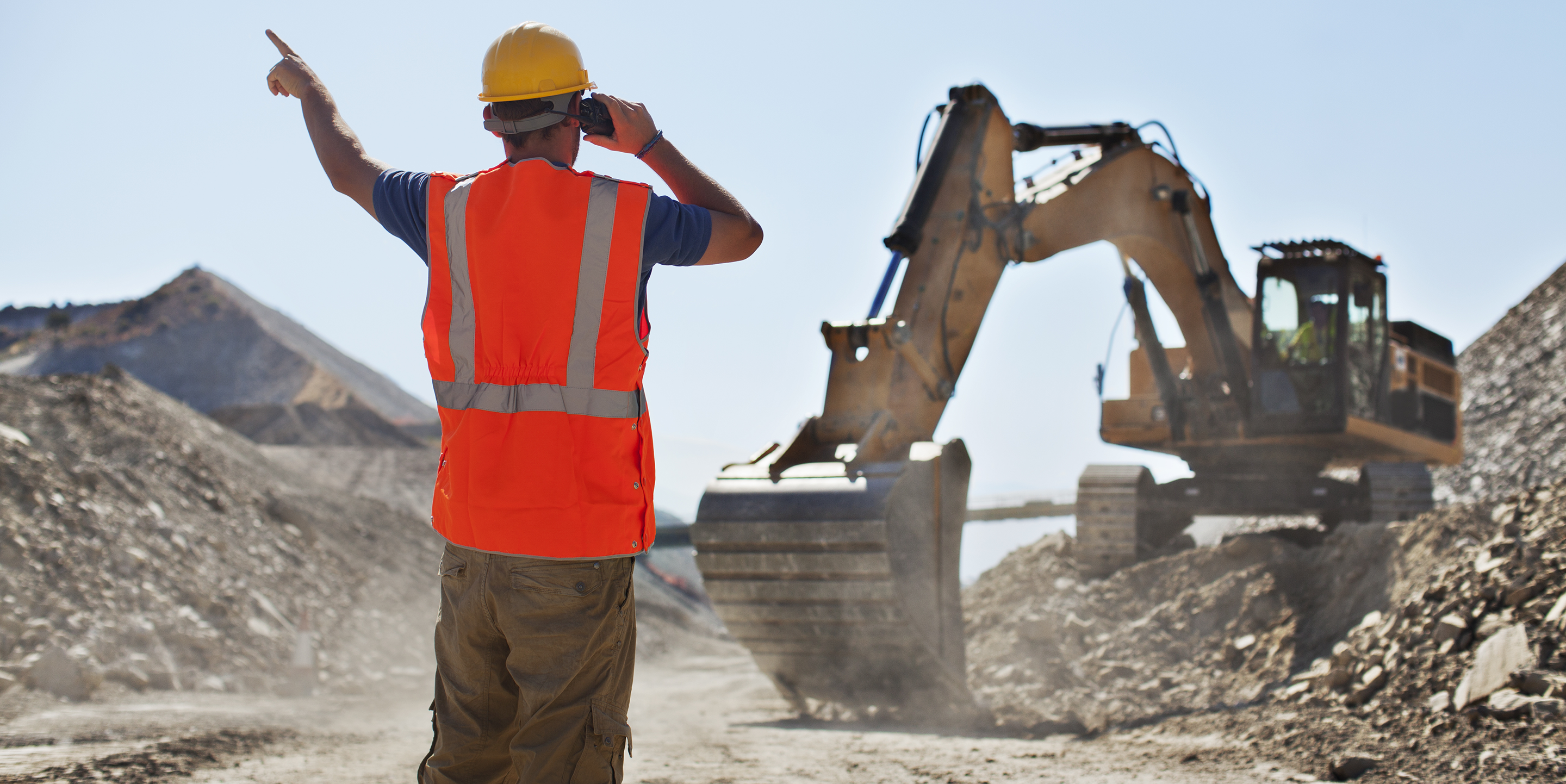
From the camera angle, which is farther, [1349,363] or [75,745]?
[1349,363]

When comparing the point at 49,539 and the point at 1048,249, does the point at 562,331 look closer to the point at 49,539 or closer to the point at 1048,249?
the point at 1048,249

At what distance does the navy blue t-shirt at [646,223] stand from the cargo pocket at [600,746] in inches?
30.0

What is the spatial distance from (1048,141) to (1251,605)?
3.32m

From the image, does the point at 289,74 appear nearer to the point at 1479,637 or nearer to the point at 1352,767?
the point at 1352,767

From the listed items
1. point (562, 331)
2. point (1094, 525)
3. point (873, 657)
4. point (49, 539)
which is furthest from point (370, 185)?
point (1094, 525)

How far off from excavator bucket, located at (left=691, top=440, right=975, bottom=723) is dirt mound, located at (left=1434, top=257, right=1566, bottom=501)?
56.3 feet

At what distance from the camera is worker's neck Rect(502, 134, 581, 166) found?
2312 mm

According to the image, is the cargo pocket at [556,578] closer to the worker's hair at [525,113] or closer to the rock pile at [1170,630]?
the worker's hair at [525,113]

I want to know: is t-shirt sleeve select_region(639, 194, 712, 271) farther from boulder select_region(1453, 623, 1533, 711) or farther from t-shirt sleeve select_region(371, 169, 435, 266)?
boulder select_region(1453, 623, 1533, 711)

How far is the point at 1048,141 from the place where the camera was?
8.02m

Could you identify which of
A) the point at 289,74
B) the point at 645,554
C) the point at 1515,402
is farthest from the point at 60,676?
the point at 1515,402

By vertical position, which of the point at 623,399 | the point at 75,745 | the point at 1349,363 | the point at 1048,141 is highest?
the point at 1048,141

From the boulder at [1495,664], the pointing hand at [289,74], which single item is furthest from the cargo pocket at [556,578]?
the boulder at [1495,664]

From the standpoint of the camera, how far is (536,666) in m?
2.16
